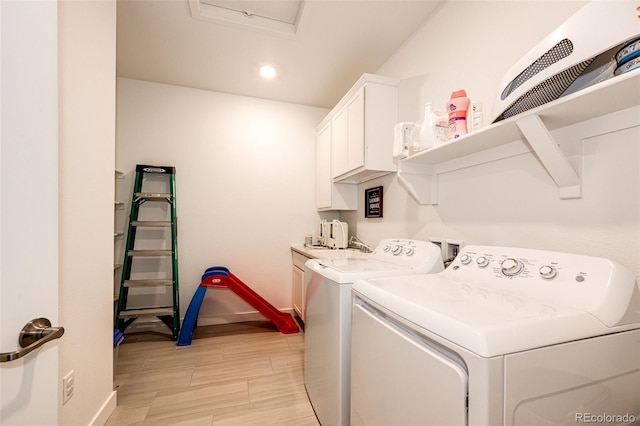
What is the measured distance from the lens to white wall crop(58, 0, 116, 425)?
3.89 feet

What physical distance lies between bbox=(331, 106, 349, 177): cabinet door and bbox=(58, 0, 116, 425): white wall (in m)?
1.68

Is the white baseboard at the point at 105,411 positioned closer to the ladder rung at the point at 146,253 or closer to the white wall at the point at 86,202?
the white wall at the point at 86,202

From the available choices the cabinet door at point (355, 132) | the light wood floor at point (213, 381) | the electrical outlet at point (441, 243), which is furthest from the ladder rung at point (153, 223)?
→ the electrical outlet at point (441, 243)

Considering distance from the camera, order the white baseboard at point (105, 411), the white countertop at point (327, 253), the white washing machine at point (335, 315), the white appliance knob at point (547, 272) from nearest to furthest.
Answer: the white appliance knob at point (547, 272)
the white washing machine at point (335, 315)
the white baseboard at point (105, 411)
the white countertop at point (327, 253)

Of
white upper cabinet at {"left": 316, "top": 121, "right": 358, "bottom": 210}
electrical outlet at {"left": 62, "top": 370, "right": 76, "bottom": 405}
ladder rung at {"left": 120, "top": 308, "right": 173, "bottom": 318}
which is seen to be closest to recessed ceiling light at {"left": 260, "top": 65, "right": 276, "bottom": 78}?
white upper cabinet at {"left": 316, "top": 121, "right": 358, "bottom": 210}

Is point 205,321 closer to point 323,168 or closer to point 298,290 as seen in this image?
point 298,290

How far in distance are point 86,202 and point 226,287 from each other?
4.95 ft

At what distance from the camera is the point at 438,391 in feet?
2.22

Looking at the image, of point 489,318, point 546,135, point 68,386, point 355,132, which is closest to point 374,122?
point 355,132

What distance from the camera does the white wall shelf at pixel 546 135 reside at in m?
0.78

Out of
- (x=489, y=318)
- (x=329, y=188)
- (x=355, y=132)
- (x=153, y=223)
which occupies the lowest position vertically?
(x=489, y=318)

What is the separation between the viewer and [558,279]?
0.86 metres

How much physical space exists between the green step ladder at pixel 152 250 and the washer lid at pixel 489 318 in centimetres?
236

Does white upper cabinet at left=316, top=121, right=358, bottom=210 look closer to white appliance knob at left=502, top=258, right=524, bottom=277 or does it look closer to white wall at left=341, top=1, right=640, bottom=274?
white wall at left=341, top=1, right=640, bottom=274
